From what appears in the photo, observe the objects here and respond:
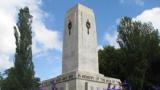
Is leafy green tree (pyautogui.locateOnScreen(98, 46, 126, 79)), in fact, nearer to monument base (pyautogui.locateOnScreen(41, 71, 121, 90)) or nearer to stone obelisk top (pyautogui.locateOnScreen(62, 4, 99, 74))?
stone obelisk top (pyautogui.locateOnScreen(62, 4, 99, 74))

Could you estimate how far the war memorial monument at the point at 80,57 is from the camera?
32.1 metres

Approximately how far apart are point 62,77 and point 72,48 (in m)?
3.02

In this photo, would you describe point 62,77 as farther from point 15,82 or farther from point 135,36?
point 135,36

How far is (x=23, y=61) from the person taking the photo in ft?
95.1

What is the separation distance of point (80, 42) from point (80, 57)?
4.93ft

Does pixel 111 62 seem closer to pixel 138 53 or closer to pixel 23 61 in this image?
pixel 138 53

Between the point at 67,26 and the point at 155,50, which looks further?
the point at 155,50

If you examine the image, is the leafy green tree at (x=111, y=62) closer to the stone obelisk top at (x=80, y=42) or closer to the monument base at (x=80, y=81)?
the stone obelisk top at (x=80, y=42)

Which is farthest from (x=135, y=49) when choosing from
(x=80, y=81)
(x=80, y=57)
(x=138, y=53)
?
(x=80, y=81)

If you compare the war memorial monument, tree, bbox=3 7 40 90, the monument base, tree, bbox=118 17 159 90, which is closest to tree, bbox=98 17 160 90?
tree, bbox=118 17 159 90

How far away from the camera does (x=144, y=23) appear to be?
147 ft

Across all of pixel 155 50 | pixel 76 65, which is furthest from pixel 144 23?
pixel 76 65

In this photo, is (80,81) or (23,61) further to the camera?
(80,81)

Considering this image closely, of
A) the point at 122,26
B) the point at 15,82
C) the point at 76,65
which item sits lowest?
the point at 15,82
